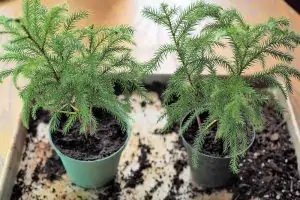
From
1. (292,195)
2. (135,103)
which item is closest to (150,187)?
(135,103)

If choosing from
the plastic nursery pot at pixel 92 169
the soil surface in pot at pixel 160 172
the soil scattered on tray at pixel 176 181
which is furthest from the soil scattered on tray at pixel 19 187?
the soil scattered on tray at pixel 176 181

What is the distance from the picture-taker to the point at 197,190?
157 cm

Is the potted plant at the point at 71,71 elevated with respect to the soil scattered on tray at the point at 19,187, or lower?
elevated

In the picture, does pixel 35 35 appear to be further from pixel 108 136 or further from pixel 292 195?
pixel 292 195

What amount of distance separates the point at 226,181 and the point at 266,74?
49 centimetres

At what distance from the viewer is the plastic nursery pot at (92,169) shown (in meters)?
1.40

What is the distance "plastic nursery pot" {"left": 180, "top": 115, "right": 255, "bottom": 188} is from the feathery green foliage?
1.05 feet

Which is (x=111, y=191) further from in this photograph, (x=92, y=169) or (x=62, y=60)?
(x=62, y=60)

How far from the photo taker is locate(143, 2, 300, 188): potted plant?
1.12 meters

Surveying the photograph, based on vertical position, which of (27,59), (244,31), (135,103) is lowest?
(135,103)

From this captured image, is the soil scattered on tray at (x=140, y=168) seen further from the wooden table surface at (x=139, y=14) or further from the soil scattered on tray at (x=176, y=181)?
the wooden table surface at (x=139, y=14)

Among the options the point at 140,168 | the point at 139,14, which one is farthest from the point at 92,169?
the point at 139,14

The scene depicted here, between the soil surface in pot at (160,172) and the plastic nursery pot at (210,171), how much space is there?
3 cm

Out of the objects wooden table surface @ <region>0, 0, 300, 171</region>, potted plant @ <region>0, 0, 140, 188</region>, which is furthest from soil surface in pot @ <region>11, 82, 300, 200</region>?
wooden table surface @ <region>0, 0, 300, 171</region>
